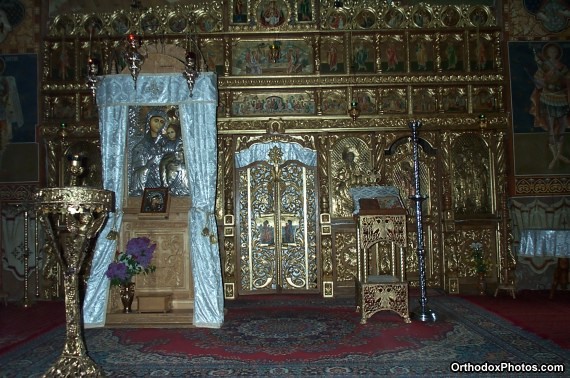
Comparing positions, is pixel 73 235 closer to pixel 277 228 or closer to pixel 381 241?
pixel 381 241

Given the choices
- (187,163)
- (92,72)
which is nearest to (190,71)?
(187,163)

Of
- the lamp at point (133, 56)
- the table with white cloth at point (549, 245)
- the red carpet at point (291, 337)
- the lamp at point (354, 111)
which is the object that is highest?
the lamp at point (133, 56)

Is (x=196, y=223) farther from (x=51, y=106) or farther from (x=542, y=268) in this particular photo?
(x=542, y=268)

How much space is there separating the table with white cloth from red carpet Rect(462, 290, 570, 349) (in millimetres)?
483

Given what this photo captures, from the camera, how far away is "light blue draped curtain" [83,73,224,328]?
6.61 meters

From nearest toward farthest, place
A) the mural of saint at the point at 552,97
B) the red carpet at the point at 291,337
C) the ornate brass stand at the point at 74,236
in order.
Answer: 1. the ornate brass stand at the point at 74,236
2. the red carpet at the point at 291,337
3. the mural of saint at the point at 552,97

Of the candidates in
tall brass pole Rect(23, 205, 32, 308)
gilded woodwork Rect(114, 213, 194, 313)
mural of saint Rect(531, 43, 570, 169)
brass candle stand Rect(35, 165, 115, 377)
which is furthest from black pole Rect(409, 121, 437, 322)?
tall brass pole Rect(23, 205, 32, 308)

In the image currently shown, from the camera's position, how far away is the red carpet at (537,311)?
5748 mm

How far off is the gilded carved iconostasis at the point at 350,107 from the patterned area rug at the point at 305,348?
2.57 metres

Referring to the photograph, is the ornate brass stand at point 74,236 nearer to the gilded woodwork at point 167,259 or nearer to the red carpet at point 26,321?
the red carpet at point 26,321

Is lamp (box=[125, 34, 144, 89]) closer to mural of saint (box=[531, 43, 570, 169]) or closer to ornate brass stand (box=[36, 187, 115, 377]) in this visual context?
ornate brass stand (box=[36, 187, 115, 377])

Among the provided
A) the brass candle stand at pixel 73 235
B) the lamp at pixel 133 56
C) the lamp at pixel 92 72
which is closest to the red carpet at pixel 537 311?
the brass candle stand at pixel 73 235

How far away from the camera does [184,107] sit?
6.95m

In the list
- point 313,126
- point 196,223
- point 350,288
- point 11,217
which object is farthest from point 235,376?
point 11,217
